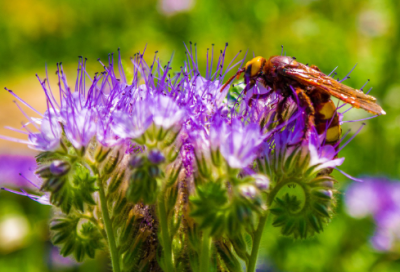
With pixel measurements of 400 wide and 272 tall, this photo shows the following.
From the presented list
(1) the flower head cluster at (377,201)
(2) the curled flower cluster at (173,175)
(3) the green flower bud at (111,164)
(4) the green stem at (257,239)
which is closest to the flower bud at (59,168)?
(2) the curled flower cluster at (173,175)

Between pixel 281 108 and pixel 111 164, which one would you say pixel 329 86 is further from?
pixel 111 164

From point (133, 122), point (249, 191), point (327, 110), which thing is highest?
point (327, 110)

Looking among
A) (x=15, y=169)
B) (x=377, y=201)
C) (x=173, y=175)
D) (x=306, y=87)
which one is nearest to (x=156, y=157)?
(x=173, y=175)

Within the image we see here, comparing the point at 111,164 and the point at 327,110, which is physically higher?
the point at 327,110

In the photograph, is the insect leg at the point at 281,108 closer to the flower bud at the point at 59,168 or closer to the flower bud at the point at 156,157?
the flower bud at the point at 156,157

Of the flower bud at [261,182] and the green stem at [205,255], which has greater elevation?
the flower bud at [261,182]

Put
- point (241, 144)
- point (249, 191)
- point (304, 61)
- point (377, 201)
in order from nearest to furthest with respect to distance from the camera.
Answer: point (249, 191), point (241, 144), point (377, 201), point (304, 61)
